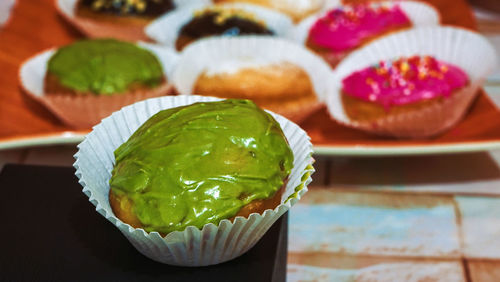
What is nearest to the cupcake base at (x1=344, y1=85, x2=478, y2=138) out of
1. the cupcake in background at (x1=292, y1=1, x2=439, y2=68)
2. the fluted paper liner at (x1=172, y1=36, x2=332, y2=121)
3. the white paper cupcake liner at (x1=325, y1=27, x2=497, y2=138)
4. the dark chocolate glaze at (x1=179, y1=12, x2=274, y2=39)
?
the white paper cupcake liner at (x1=325, y1=27, x2=497, y2=138)

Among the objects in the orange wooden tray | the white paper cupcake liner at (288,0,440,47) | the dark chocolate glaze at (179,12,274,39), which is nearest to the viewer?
the orange wooden tray

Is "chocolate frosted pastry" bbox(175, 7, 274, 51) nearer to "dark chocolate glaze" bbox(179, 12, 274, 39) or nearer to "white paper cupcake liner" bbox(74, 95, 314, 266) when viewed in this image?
"dark chocolate glaze" bbox(179, 12, 274, 39)

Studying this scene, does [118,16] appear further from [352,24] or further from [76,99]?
[352,24]

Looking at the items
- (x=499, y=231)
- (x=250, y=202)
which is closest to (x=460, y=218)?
(x=499, y=231)

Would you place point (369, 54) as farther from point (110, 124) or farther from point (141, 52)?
point (110, 124)

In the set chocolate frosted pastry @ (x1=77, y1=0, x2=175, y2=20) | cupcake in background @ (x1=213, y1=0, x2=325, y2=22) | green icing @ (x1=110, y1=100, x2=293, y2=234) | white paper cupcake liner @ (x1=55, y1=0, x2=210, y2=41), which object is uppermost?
cupcake in background @ (x1=213, y1=0, x2=325, y2=22)

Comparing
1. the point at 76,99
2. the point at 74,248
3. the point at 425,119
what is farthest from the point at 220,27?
the point at 74,248

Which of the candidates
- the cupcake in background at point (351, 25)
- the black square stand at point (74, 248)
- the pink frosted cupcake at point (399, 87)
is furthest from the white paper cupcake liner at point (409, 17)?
the black square stand at point (74, 248)
